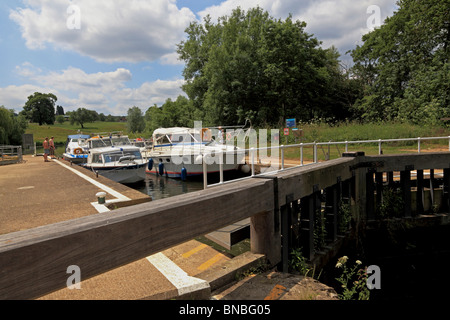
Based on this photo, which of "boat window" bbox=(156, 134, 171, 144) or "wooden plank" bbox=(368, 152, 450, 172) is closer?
"wooden plank" bbox=(368, 152, 450, 172)

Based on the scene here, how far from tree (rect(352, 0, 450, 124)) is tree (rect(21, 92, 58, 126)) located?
116340 mm

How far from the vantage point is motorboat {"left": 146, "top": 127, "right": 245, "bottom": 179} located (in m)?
17.8

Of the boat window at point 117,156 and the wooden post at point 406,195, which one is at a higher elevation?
the boat window at point 117,156

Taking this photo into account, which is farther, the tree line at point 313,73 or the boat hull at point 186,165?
the tree line at point 313,73

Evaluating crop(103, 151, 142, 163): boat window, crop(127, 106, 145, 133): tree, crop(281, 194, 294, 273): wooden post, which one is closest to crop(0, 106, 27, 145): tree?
crop(103, 151, 142, 163): boat window

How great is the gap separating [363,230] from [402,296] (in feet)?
6.90

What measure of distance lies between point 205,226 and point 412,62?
3395 centimetres

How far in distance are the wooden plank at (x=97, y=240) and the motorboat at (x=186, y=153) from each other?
44.9 feet

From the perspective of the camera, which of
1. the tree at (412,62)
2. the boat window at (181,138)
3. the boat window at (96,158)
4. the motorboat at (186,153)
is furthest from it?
the tree at (412,62)

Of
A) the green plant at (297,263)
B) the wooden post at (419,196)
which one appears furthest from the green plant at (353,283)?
the wooden post at (419,196)

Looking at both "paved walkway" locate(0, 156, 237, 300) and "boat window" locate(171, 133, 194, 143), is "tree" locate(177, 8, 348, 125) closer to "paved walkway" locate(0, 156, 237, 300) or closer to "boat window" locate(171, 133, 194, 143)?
"boat window" locate(171, 133, 194, 143)

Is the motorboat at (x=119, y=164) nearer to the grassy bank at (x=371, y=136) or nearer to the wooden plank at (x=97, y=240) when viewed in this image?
the grassy bank at (x=371, y=136)

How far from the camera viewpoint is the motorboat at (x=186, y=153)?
701 inches
